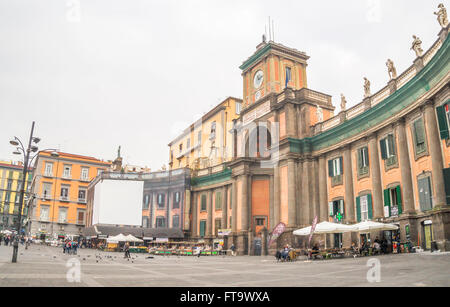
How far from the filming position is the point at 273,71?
133ft

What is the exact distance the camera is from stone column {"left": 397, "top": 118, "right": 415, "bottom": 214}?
23969 millimetres

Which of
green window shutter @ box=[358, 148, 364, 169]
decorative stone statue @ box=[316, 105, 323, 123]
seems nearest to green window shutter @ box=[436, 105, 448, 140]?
green window shutter @ box=[358, 148, 364, 169]

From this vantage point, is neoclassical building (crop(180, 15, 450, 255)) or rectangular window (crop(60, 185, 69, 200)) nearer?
neoclassical building (crop(180, 15, 450, 255))

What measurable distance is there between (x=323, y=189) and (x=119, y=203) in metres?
35.1

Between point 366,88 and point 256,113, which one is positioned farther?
point 256,113

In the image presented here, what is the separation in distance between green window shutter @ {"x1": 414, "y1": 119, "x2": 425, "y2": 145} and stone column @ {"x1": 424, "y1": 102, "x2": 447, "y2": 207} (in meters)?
0.79

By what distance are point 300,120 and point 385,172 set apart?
11177mm

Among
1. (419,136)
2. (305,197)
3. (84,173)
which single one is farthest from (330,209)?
(84,173)

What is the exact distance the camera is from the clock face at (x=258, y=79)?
1672 inches

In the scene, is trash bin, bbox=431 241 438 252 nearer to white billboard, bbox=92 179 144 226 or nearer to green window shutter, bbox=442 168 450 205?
green window shutter, bbox=442 168 450 205

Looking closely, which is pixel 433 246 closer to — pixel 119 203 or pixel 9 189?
pixel 119 203

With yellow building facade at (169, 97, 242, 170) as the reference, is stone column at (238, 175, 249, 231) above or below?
below
